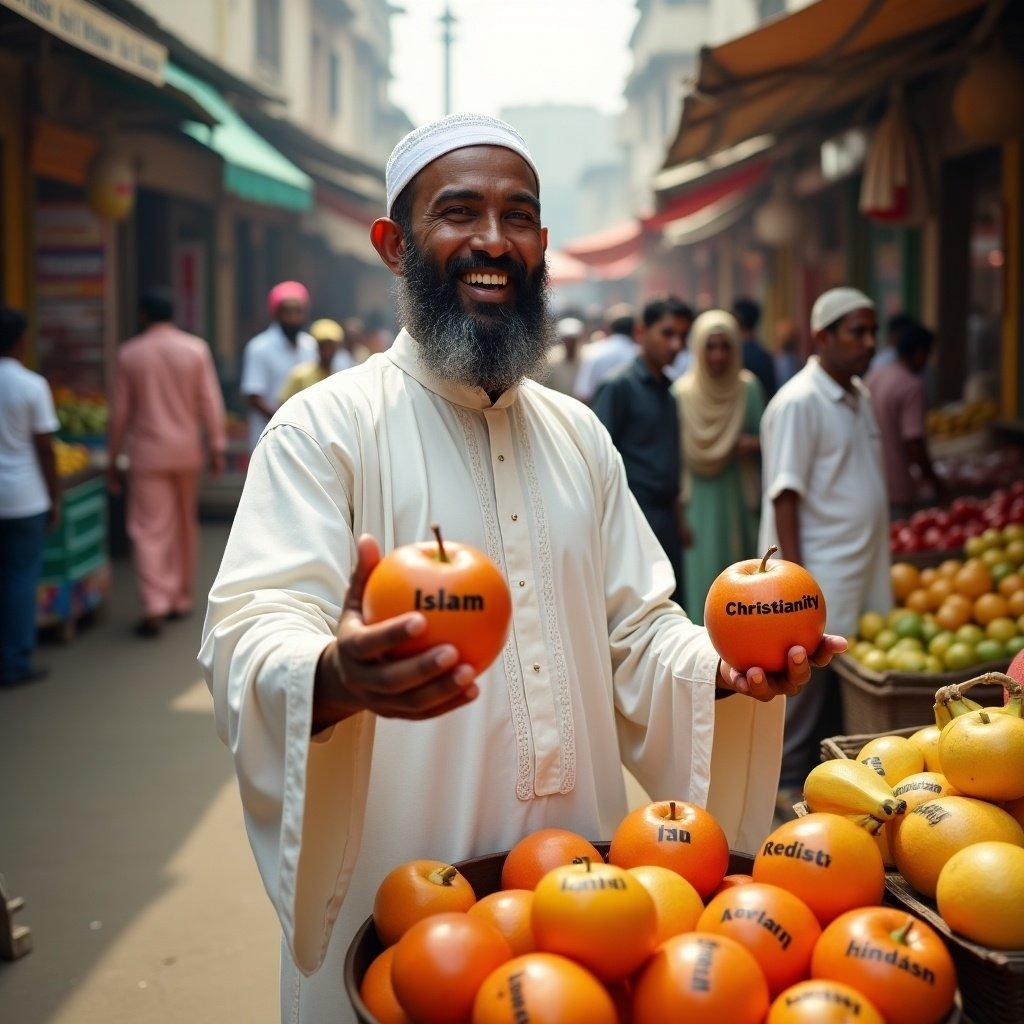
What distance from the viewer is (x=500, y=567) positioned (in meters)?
2.20

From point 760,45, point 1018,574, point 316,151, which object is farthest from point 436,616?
point 316,151

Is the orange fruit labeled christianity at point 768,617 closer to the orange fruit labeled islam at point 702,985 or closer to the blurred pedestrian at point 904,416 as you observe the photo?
the orange fruit labeled islam at point 702,985

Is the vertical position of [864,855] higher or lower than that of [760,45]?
lower

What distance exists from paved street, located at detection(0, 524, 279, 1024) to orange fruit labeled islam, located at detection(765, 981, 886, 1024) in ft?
7.70

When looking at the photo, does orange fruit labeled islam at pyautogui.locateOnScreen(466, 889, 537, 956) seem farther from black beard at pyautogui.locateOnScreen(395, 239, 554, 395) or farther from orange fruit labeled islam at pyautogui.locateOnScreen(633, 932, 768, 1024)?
black beard at pyautogui.locateOnScreen(395, 239, 554, 395)

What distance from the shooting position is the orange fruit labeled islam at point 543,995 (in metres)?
1.39

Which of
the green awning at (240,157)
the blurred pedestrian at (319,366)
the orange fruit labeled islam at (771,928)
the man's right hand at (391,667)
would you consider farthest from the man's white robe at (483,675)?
the green awning at (240,157)

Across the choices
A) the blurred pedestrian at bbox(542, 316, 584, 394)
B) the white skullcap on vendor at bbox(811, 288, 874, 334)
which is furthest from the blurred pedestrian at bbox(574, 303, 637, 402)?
the white skullcap on vendor at bbox(811, 288, 874, 334)

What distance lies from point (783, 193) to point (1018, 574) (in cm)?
951

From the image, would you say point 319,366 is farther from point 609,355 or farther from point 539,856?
point 539,856

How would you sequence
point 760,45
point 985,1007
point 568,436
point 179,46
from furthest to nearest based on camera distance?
point 179,46
point 760,45
point 568,436
point 985,1007

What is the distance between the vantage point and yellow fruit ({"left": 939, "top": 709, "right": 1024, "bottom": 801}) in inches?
73.3

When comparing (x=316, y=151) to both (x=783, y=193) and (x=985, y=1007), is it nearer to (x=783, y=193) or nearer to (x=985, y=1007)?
(x=783, y=193)

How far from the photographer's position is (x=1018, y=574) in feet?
16.3
